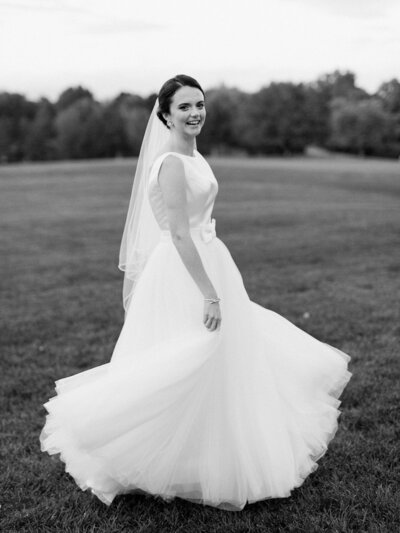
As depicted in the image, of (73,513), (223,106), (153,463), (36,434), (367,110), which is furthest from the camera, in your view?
(223,106)

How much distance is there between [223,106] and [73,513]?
273ft

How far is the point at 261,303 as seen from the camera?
27.5ft

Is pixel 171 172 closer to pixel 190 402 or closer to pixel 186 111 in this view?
pixel 186 111

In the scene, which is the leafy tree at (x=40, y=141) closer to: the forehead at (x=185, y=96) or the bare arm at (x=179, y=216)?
the forehead at (x=185, y=96)

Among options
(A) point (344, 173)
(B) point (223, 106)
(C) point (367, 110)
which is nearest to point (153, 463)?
(A) point (344, 173)

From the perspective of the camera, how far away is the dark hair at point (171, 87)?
3469 millimetres

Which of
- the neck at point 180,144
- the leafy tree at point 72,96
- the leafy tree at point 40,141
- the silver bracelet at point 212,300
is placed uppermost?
the leafy tree at point 72,96

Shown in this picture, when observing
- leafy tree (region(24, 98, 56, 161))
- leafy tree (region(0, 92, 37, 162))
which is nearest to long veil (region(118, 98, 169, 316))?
leafy tree (region(0, 92, 37, 162))

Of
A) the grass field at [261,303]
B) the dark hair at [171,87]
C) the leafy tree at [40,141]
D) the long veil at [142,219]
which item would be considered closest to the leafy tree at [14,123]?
the leafy tree at [40,141]

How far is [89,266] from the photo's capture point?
36.7 feet

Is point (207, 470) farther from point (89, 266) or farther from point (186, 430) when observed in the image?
point (89, 266)

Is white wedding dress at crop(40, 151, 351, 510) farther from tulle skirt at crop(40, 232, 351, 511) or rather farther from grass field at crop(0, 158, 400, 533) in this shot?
grass field at crop(0, 158, 400, 533)

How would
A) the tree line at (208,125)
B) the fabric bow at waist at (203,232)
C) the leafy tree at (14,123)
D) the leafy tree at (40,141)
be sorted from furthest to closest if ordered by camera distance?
the leafy tree at (14,123)
the leafy tree at (40,141)
the tree line at (208,125)
the fabric bow at waist at (203,232)

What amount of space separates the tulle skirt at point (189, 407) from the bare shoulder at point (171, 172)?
17.6 inches
